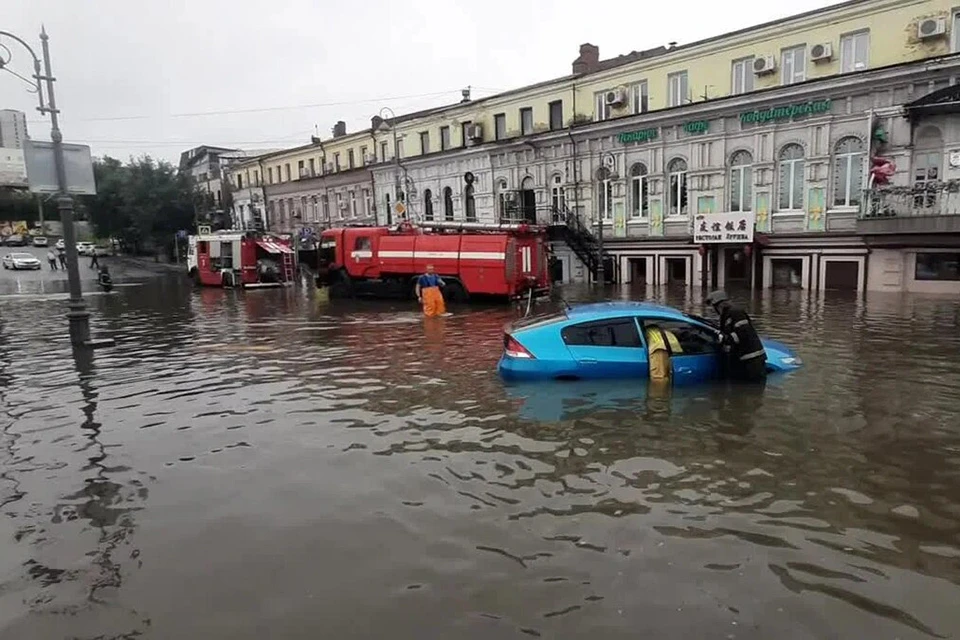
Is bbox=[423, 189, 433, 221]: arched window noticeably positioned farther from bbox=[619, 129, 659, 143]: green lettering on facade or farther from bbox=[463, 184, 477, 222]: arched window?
bbox=[619, 129, 659, 143]: green lettering on facade

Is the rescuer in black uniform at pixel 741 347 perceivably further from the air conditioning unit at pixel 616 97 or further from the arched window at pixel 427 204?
the arched window at pixel 427 204

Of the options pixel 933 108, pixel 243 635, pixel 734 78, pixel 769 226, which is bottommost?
pixel 243 635

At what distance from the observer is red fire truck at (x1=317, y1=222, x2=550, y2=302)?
20.8 metres

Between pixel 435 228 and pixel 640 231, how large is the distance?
1062cm

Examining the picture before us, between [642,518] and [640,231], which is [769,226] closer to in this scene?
[640,231]

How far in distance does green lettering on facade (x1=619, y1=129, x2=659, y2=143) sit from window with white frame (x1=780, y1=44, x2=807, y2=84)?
532 centimetres

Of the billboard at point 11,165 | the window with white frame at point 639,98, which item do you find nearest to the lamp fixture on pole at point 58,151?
the window with white frame at point 639,98

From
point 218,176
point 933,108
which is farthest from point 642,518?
point 218,176

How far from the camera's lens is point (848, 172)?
2284cm

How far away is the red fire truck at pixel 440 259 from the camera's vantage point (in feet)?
68.4

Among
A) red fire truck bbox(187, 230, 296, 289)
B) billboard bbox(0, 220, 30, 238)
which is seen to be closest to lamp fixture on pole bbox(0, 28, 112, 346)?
red fire truck bbox(187, 230, 296, 289)

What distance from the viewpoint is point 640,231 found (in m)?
29.1

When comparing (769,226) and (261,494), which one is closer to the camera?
(261,494)

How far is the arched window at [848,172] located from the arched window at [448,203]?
2028cm
